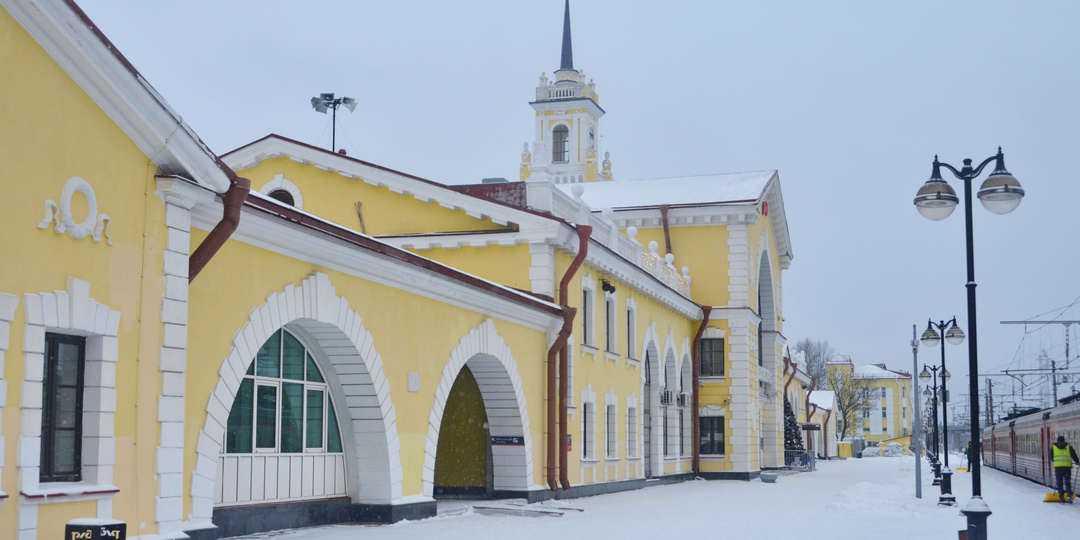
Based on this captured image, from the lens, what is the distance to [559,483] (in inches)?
891

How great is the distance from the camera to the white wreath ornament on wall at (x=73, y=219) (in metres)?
9.97

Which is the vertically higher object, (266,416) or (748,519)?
(266,416)

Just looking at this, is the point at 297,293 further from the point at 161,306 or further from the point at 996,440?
the point at 996,440

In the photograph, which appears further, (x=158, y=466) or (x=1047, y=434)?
(x=1047, y=434)

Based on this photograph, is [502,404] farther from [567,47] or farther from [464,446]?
[567,47]

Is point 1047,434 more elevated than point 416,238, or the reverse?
point 416,238

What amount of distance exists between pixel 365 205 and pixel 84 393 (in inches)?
555

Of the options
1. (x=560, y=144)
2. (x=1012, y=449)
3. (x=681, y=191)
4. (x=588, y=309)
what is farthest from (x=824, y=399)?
(x=588, y=309)

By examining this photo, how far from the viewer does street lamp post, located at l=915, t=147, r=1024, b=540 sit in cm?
1177

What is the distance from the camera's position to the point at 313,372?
15797mm

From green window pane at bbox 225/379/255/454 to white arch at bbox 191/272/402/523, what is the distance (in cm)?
34

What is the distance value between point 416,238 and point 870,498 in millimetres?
10416

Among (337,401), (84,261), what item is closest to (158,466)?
(84,261)

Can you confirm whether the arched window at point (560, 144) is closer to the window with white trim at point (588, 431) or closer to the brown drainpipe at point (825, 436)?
the brown drainpipe at point (825, 436)
